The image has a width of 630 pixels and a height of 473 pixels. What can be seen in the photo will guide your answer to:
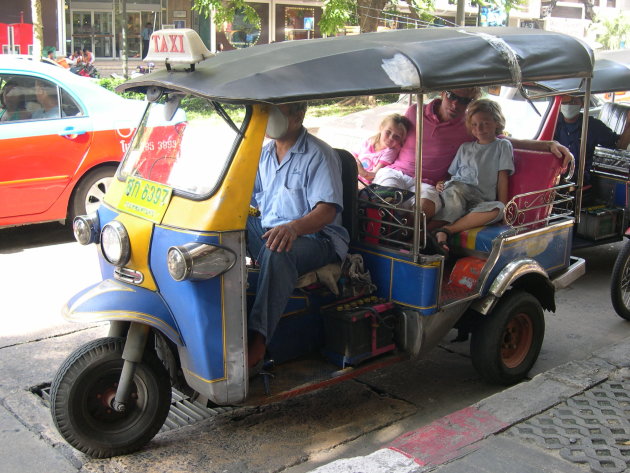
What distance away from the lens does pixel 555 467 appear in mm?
3154

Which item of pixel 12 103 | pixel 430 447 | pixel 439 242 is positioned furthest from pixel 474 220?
pixel 12 103

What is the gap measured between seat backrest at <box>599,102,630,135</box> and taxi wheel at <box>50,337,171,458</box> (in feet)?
17.7

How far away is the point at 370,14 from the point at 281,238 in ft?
42.5

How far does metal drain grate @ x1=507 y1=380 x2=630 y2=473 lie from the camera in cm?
324

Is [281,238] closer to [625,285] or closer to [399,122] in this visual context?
[399,122]

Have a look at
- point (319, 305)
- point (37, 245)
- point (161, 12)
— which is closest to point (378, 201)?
point (319, 305)

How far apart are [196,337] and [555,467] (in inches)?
65.2

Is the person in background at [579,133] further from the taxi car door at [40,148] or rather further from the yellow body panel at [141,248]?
the taxi car door at [40,148]

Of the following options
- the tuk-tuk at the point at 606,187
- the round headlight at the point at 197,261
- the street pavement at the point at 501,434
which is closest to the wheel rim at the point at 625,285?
the tuk-tuk at the point at 606,187

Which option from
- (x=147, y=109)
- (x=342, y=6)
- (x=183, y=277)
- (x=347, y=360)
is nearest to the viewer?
(x=183, y=277)

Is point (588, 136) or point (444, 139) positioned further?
point (588, 136)

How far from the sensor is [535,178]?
186 inches

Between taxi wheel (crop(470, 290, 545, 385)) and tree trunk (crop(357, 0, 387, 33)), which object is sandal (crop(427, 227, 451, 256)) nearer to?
taxi wheel (crop(470, 290, 545, 385))

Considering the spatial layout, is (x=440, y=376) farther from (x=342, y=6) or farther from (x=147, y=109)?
(x=342, y=6)
